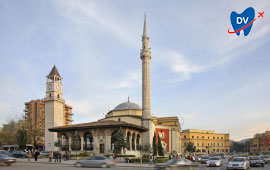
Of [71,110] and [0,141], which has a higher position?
[71,110]

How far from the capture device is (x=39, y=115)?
10769 cm

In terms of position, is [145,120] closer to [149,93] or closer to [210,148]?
[149,93]

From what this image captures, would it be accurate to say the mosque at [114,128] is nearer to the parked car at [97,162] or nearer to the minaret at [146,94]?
the minaret at [146,94]

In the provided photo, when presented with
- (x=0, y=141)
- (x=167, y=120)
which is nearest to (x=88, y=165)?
(x=0, y=141)

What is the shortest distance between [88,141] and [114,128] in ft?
21.3

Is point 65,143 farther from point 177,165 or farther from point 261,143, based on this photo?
point 261,143

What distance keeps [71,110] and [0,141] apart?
48.1m

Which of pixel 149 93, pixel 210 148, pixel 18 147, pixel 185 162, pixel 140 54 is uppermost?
pixel 140 54

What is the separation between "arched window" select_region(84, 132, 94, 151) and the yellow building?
6134 cm

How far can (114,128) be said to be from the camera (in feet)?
155

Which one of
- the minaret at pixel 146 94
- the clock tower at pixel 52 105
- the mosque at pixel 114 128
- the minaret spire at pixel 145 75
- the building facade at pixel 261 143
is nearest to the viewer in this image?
the mosque at pixel 114 128

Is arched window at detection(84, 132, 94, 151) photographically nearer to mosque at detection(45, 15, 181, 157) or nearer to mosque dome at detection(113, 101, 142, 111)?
mosque at detection(45, 15, 181, 157)

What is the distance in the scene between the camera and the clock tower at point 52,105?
227ft

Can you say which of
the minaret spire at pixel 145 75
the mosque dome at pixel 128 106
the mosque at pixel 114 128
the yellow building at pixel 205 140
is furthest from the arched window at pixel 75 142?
the yellow building at pixel 205 140
